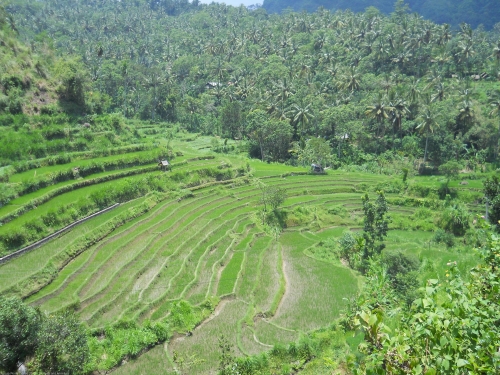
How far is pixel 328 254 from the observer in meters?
30.2

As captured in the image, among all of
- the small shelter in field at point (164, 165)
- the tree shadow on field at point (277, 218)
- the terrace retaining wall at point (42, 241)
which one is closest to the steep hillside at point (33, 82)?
the small shelter in field at point (164, 165)

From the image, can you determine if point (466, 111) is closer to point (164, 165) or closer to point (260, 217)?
point (260, 217)

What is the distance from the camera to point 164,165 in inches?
1492

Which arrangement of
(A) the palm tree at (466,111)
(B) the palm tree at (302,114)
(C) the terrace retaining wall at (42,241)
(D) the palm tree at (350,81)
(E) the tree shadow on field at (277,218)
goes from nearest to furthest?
(C) the terrace retaining wall at (42,241)
(E) the tree shadow on field at (277,218)
(A) the palm tree at (466,111)
(B) the palm tree at (302,114)
(D) the palm tree at (350,81)

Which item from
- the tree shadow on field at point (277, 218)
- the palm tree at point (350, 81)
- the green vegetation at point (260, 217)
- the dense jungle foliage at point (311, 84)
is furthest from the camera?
the palm tree at point (350, 81)

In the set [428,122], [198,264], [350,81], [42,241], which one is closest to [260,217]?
[198,264]

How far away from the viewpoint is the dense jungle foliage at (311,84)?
186 feet

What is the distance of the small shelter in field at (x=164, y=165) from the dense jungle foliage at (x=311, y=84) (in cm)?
877

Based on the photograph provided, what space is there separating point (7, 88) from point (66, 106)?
16.6 ft

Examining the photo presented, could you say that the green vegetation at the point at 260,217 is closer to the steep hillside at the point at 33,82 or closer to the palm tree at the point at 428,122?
the steep hillside at the point at 33,82

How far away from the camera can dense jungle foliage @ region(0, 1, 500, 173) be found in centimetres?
5672

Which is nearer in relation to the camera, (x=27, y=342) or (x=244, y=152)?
(x=27, y=342)

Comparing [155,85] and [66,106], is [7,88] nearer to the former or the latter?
[66,106]

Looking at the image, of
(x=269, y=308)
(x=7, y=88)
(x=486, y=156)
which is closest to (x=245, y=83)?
(x=486, y=156)
